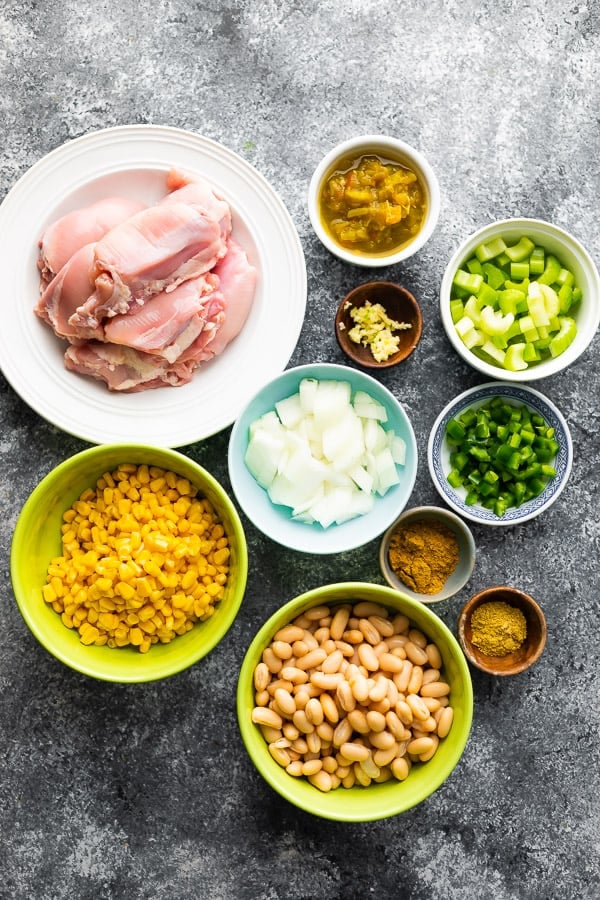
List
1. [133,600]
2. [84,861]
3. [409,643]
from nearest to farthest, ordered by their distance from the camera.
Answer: [133,600]
[409,643]
[84,861]

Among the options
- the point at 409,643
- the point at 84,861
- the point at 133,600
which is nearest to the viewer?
the point at 133,600

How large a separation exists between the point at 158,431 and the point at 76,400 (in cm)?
27

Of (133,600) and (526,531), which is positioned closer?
(133,600)

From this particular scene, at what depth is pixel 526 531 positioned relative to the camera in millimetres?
2539

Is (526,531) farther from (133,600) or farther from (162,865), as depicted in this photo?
(162,865)

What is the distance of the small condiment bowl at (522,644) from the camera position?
237 centimetres

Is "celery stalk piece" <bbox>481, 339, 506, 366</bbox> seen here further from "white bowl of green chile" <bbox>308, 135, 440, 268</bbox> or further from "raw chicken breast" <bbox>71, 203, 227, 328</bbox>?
"raw chicken breast" <bbox>71, 203, 227, 328</bbox>

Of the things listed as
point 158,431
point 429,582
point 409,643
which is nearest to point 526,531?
point 429,582

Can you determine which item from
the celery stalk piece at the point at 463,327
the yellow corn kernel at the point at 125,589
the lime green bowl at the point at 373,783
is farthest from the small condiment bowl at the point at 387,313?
the yellow corn kernel at the point at 125,589

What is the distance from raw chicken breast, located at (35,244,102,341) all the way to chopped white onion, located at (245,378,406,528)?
616 millimetres

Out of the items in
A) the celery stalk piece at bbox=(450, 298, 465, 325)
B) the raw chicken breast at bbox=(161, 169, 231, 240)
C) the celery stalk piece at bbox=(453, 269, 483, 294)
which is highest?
the raw chicken breast at bbox=(161, 169, 231, 240)

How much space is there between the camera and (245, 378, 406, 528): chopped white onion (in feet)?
7.45

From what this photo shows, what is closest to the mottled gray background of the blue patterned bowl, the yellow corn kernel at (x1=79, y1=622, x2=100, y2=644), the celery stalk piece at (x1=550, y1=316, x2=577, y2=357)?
the blue patterned bowl

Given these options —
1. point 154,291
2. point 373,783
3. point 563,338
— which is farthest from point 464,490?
point 154,291
